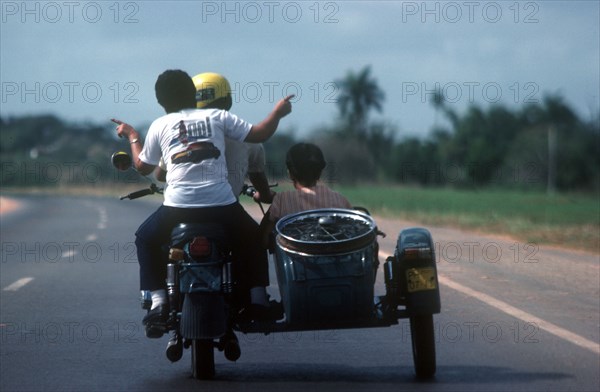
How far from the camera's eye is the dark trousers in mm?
7090

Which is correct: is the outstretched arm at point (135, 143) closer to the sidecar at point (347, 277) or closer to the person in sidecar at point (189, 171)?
the person in sidecar at point (189, 171)

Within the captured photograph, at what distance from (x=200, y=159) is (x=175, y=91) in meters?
0.45

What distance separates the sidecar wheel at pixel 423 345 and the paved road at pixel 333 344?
9 cm

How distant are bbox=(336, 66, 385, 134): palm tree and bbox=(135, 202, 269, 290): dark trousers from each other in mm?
133262

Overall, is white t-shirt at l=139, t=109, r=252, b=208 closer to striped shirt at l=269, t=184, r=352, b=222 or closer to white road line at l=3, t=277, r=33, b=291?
striped shirt at l=269, t=184, r=352, b=222

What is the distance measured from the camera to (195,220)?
7074mm

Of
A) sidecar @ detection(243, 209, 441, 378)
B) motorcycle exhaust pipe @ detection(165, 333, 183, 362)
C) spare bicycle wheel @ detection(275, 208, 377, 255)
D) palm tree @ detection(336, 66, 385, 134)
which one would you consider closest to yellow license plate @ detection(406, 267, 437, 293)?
sidecar @ detection(243, 209, 441, 378)

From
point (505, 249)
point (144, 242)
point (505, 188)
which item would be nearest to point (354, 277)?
point (144, 242)

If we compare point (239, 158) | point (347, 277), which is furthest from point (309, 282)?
point (239, 158)

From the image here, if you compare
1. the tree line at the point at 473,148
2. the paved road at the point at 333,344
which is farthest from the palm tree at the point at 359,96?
the paved road at the point at 333,344

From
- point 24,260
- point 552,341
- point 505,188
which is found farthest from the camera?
point 505,188

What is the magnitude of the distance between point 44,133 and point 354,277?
163681 millimetres

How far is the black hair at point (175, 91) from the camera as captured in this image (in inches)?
284

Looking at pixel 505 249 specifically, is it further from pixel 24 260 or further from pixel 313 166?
pixel 313 166
